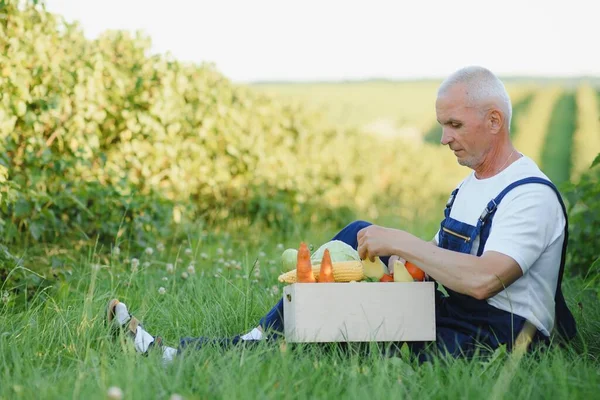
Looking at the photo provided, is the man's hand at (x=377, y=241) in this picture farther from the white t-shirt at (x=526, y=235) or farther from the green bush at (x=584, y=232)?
the green bush at (x=584, y=232)

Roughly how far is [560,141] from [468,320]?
32.9 meters

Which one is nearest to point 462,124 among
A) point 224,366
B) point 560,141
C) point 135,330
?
point 224,366

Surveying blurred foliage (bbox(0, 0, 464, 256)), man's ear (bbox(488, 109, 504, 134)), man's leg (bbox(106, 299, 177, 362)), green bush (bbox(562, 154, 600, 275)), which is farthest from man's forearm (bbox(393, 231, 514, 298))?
green bush (bbox(562, 154, 600, 275))

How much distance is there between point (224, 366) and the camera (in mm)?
2979

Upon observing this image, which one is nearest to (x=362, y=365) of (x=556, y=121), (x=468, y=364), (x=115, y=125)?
(x=468, y=364)

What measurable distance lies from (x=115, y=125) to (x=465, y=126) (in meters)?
3.89

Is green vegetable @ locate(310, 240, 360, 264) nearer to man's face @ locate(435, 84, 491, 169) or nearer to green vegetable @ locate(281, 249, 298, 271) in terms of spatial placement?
green vegetable @ locate(281, 249, 298, 271)

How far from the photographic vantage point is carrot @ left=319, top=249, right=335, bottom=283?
10.5 feet

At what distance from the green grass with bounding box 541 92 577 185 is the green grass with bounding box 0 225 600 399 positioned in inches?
603

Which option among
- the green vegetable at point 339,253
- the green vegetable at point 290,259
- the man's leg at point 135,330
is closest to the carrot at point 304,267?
the green vegetable at point 339,253

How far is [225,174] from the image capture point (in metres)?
7.76

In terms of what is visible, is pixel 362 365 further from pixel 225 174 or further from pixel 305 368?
pixel 225 174

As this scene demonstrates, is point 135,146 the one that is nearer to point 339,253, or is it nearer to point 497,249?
point 339,253

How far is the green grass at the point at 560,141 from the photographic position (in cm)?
2593
